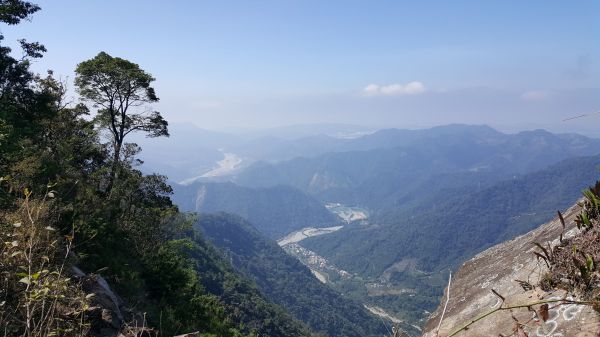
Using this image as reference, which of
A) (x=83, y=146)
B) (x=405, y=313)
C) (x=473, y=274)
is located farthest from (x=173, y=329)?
(x=405, y=313)

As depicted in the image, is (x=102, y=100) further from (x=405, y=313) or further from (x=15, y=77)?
(x=405, y=313)

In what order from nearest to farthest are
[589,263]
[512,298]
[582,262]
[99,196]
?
[589,263], [582,262], [512,298], [99,196]

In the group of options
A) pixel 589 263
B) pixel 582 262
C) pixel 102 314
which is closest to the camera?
pixel 589 263

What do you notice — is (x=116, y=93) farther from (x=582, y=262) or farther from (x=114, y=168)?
(x=582, y=262)

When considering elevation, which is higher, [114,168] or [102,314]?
[114,168]

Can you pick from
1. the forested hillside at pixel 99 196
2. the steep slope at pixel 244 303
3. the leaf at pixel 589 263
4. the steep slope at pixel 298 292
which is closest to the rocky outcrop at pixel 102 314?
the forested hillside at pixel 99 196

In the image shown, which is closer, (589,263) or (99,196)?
(589,263)

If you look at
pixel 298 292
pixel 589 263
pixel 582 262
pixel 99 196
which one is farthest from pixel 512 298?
pixel 298 292
